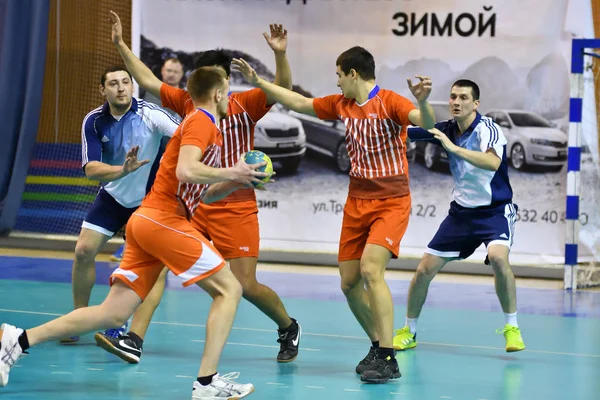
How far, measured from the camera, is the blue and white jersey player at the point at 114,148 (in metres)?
7.65

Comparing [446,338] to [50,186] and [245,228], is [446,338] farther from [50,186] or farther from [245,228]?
[50,186]

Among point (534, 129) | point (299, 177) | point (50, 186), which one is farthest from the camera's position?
point (50, 186)

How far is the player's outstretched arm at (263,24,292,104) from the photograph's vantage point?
7172mm

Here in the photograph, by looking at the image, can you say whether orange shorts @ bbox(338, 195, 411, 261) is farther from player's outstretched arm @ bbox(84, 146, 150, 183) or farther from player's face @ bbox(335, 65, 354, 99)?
player's outstretched arm @ bbox(84, 146, 150, 183)

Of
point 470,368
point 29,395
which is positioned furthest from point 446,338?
point 29,395

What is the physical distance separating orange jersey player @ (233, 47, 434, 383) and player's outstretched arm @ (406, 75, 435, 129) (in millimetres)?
21

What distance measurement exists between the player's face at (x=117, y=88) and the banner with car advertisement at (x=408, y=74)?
5381 millimetres

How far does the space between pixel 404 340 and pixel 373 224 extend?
51.2 inches

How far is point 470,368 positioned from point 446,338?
118cm

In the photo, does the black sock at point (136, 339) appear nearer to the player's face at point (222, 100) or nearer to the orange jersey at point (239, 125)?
the orange jersey at point (239, 125)

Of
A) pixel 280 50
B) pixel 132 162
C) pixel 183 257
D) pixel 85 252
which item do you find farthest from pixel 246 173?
pixel 85 252

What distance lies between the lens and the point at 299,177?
13.1 meters

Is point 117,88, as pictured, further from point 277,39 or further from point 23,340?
point 23,340

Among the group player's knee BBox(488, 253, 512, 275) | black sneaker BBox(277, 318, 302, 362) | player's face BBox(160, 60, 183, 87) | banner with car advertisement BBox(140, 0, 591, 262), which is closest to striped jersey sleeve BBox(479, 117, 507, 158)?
player's knee BBox(488, 253, 512, 275)
